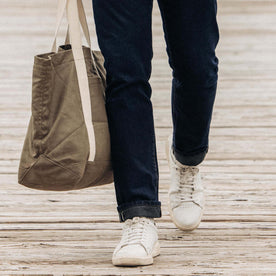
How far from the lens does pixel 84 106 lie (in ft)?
6.70

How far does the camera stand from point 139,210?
210cm

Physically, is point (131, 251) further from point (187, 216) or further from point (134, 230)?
point (187, 216)

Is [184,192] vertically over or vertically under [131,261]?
under

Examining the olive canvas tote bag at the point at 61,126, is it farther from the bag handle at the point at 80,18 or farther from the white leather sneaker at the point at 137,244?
the white leather sneaker at the point at 137,244

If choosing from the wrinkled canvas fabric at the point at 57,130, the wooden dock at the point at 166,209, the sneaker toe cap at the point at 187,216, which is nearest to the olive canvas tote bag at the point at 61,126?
the wrinkled canvas fabric at the point at 57,130

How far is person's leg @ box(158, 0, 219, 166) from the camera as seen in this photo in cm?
210

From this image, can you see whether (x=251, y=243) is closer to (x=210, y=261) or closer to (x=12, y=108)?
(x=210, y=261)

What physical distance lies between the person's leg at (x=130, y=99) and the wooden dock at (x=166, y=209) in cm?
20

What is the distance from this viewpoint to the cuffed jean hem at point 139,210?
2102 mm

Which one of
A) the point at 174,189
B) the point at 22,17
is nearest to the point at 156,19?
the point at 22,17

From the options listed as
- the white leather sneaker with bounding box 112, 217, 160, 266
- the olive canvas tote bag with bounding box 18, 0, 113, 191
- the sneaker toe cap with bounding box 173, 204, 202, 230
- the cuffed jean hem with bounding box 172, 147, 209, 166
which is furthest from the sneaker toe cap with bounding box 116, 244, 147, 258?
the cuffed jean hem with bounding box 172, 147, 209, 166

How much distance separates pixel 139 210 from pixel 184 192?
1.36ft

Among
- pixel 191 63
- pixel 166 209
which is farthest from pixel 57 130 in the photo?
pixel 166 209

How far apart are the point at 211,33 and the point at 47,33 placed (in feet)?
17.0
